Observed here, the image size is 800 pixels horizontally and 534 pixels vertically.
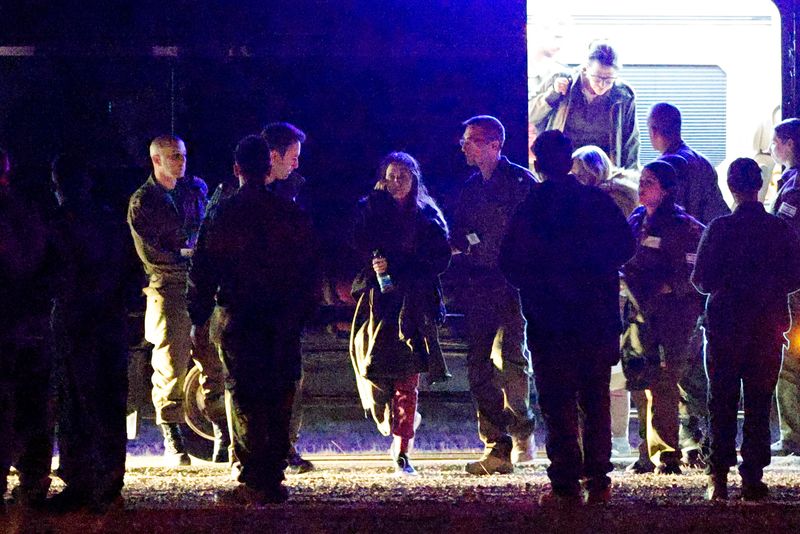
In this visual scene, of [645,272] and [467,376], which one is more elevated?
[645,272]

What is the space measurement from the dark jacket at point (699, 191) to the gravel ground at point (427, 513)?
1.91 m

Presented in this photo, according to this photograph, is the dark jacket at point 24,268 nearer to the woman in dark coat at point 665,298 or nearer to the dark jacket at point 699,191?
the woman in dark coat at point 665,298

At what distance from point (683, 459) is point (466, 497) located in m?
2.12

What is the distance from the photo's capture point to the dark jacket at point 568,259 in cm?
639

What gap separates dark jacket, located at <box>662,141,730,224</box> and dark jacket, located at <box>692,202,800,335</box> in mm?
1496

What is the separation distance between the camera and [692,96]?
10.8 meters

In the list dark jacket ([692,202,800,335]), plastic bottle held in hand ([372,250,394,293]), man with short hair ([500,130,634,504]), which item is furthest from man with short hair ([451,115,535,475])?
dark jacket ([692,202,800,335])

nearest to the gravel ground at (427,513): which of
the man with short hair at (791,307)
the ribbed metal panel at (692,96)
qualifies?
the man with short hair at (791,307)

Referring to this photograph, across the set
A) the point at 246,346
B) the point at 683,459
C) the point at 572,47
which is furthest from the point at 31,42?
the point at 683,459

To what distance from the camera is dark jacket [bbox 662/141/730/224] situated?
8.20 m

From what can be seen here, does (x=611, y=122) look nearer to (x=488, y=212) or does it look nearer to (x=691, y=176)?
(x=691, y=176)

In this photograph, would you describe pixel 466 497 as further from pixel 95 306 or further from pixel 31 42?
pixel 31 42

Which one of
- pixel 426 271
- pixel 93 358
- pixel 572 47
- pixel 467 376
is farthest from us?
pixel 572 47

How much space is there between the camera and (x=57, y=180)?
6234 mm
